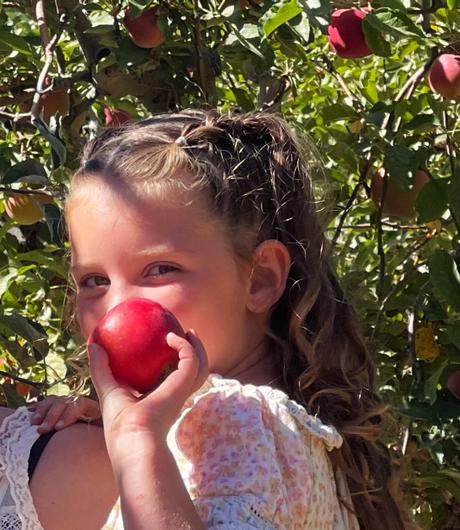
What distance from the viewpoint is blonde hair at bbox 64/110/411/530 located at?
1.29 m

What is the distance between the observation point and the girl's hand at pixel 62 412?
1.20 m

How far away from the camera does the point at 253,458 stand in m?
1.09

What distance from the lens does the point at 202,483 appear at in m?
1.09

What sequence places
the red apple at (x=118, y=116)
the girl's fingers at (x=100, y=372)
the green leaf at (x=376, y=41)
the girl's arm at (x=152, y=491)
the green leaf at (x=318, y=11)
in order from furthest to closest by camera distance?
the red apple at (x=118, y=116) → the green leaf at (x=376, y=41) → the green leaf at (x=318, y=11) → the girl's fingers at (x=100, y=372) → the girl's arm at (x=152, y=491)

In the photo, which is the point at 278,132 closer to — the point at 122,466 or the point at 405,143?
the point at 122,466

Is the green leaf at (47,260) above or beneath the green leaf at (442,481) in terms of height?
above

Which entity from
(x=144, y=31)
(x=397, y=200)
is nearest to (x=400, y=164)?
(x=397, y=200)

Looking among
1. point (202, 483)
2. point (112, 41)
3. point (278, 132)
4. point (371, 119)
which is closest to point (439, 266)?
point (371, 119)

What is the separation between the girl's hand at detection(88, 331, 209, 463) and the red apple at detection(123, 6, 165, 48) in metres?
0.99

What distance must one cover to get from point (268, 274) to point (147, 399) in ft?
1.04

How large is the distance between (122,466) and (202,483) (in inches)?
3.8

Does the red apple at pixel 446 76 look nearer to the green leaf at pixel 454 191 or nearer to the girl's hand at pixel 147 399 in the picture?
the green leaf at pixel 454 191

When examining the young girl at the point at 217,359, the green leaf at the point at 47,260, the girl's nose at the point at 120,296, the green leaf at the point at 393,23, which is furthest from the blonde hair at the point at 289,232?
the green leaf at the point at 47,260

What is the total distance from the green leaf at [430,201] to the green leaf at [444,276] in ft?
0.66
